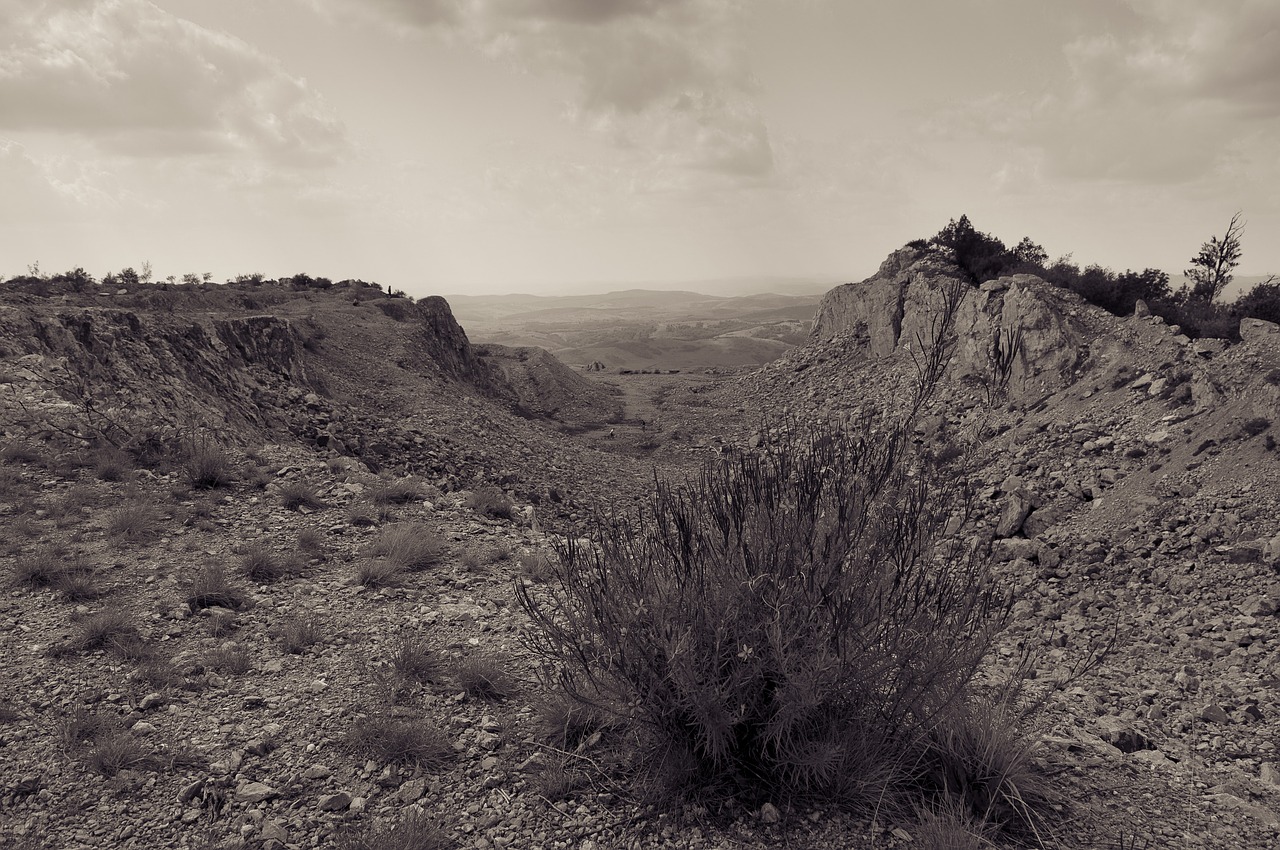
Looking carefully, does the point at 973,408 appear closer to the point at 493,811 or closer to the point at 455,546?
the point at 455,546

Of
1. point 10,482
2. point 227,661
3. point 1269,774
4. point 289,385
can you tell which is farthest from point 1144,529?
point 289,385

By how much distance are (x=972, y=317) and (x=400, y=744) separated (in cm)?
2092

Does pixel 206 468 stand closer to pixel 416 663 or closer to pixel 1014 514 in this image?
pixel 416 663

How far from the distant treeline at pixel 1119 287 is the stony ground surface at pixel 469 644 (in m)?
1.74

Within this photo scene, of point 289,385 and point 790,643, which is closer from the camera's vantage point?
point 790,643

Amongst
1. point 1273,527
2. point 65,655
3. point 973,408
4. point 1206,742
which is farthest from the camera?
point 973,408

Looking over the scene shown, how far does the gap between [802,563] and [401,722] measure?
9.63 feet

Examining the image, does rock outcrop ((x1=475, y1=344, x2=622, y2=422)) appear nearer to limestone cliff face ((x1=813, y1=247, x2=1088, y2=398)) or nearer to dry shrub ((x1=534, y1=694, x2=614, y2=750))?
limestone cliff face ((x1=813, y1=247, x2=1088, y2=398))

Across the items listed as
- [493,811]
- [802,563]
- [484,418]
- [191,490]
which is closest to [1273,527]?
[802,563]

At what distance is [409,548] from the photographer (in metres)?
7.45

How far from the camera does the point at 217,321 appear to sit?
55.5ft

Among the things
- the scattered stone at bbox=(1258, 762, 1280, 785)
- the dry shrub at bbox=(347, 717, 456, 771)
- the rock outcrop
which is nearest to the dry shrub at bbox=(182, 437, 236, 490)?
the dry shrub at bbox=(347, 717, 456, 771)

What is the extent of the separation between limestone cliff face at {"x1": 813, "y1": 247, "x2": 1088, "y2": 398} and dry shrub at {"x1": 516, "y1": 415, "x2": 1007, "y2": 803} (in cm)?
699

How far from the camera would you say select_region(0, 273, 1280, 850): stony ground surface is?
3572 mm
